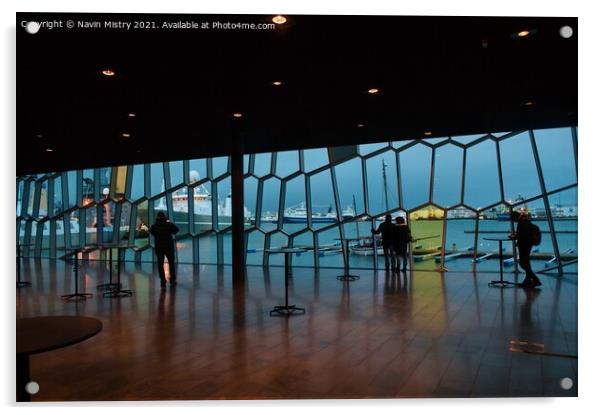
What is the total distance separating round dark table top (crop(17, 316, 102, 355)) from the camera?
1.97 m

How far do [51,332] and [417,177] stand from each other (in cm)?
893

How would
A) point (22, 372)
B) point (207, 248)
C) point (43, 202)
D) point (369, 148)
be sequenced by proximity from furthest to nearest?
1. point (43, 202)
2. point (207, 248)
3. point (369, 148)
4. point (22, 372)

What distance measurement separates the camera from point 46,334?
214 centimetres

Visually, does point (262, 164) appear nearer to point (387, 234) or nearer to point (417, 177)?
point (417, 177)

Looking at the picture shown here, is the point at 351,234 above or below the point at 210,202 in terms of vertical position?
below

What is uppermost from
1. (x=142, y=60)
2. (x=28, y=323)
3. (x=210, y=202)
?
(x=142, y=60)

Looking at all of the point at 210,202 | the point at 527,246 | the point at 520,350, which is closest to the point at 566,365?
the point at 520,350

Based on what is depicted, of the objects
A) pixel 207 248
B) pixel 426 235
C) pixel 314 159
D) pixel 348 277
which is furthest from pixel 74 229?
pixel 426 235

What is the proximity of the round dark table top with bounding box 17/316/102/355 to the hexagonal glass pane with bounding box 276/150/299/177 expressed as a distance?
30.7 feet

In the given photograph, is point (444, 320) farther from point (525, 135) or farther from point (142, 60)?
point (525, 135)

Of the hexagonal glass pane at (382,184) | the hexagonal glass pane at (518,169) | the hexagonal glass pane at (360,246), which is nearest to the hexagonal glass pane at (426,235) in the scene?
the hexagonal glass pane at (382,184)

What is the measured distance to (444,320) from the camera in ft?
15.9

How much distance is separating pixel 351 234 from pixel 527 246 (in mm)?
4298
